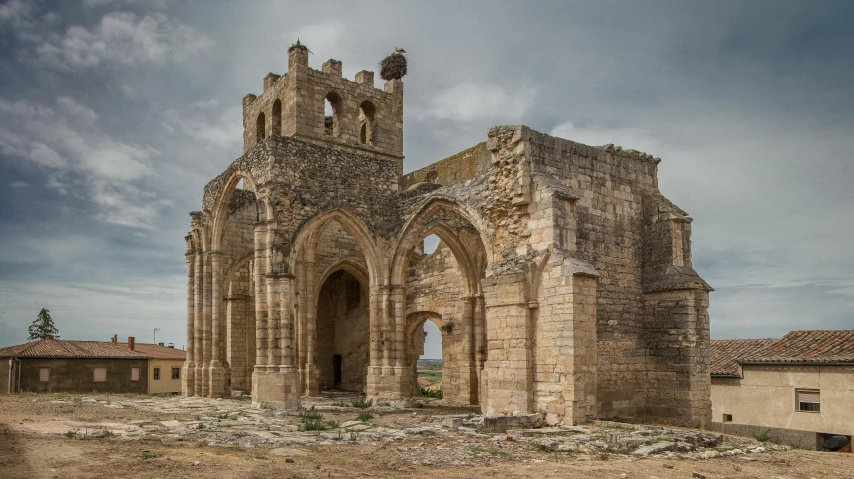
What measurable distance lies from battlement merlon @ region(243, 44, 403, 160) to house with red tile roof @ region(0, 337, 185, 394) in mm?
11749

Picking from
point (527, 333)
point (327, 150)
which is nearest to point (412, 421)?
point (527, 333)

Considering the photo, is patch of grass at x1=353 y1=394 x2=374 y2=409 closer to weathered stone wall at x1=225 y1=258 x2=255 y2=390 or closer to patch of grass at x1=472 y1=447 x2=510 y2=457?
weathered stone wall at x1=225 y1=258 x2=255 y2=390

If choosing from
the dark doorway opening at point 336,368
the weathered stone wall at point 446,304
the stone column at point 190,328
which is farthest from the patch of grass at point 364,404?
the dark doorway opening at point 336,368

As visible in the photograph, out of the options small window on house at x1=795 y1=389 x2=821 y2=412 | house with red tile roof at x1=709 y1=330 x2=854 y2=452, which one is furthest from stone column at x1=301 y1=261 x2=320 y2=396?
small window on house at x1=795 y1=389 x2=821 y2=412

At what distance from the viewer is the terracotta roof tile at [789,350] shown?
1548 centimetres

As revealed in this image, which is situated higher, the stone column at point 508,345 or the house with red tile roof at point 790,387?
the stone column at point 508,345

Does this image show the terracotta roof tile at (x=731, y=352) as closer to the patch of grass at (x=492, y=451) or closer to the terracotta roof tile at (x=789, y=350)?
the terracotta roof tile at (x=789, y=350)

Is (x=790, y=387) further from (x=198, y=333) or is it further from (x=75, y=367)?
(x=75, y=367)

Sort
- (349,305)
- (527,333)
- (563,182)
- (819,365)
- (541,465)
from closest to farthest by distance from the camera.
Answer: (541,465), (527,333), (563,182), (819,365), (349,305)

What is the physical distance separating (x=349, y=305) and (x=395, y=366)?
6.19 meters

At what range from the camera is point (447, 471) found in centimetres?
686

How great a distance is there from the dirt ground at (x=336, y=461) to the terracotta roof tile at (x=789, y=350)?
708 centimetres

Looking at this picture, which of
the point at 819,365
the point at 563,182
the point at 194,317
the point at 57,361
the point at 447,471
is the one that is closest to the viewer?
the point at 447,471

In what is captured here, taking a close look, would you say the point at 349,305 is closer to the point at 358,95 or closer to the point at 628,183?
the point at 358,95
